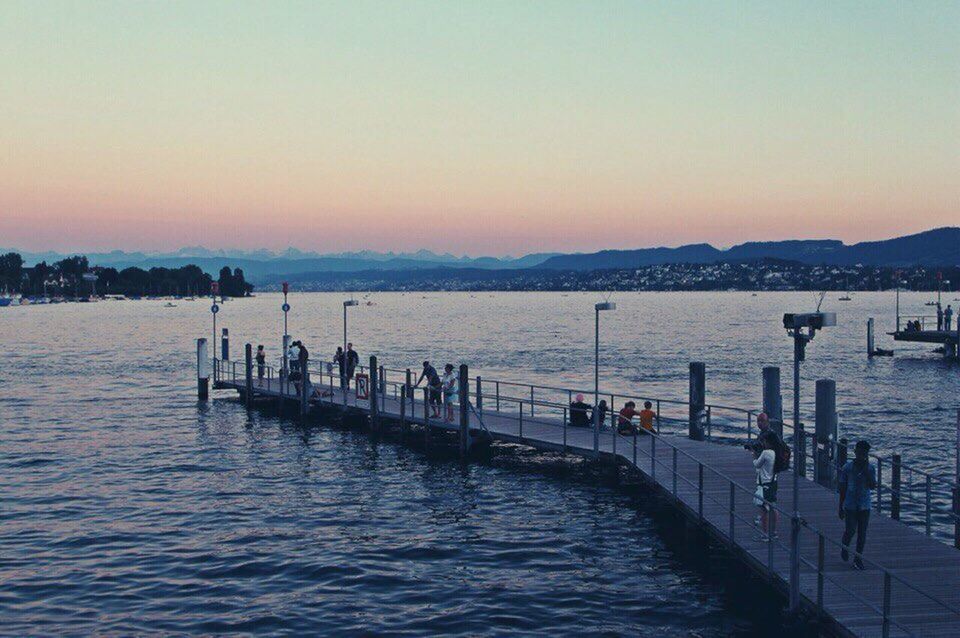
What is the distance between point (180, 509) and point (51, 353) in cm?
7476

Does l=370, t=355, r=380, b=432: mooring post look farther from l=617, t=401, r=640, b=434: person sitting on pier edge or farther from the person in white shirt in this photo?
the person in white shirt

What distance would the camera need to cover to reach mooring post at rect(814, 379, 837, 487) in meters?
22.0

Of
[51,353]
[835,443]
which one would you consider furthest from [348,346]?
[51,353]

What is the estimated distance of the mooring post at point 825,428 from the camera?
22000 mm

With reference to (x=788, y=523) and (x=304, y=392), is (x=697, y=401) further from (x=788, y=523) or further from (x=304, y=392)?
(x=304, y=392)

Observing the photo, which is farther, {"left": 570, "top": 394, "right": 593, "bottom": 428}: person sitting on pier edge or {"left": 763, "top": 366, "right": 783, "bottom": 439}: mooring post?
A: {"left": 570, "top": 394, "right": 593, "bottom": 428}: person sitting on pier edge

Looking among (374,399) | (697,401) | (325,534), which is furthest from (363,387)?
(325,534)

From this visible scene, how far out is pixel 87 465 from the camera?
107 feet

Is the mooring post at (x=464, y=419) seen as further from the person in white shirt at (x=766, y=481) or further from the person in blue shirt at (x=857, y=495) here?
the person in blue shirt at (x=857, y=495)

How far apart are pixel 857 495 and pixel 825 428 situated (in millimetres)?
8072

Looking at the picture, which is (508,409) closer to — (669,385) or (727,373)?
(669,385)

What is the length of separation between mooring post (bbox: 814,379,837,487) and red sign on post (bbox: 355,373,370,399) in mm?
20899

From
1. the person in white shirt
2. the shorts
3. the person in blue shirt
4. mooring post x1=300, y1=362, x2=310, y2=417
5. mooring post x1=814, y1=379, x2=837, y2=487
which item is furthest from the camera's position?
mooring post x1=300, y1=362, x2=310, y2=417

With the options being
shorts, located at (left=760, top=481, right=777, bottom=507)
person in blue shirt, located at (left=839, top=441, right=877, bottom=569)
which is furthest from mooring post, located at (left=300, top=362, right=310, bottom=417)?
person in blue shirt, located at (left=839, top=441, right=877, bottom=569)
